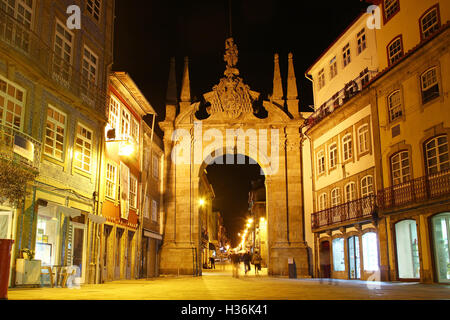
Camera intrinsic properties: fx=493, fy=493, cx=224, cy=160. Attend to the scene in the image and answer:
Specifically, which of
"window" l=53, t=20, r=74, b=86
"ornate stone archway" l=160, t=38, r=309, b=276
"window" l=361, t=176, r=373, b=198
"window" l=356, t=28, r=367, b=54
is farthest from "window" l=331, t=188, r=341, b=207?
"window" l=53, t=20, r=74, b=86

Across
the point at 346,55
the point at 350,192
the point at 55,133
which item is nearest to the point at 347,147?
the point at 350,192

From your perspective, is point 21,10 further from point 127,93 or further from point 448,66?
point 448,66

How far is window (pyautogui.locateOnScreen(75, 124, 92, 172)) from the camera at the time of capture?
17125 mm

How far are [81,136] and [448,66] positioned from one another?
525 inches

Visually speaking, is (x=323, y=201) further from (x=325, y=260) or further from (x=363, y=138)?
(x=363, y=138)

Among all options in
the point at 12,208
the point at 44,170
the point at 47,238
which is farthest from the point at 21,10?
the point at 47,238

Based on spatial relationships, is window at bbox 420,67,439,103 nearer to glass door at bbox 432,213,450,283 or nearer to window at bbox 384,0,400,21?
window at bbox 384,0,400,21

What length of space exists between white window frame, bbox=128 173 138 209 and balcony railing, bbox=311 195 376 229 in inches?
407

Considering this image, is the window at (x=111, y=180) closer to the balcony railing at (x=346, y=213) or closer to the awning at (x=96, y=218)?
the awning at (x=96, y=218)

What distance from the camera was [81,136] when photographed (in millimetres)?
17375

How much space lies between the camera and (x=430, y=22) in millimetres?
19453

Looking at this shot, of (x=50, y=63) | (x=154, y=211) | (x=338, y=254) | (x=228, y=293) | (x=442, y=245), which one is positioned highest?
(x=50, y=63)

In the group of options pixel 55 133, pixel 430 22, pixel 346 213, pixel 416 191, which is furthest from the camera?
pixel 346 213

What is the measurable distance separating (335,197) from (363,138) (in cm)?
427
